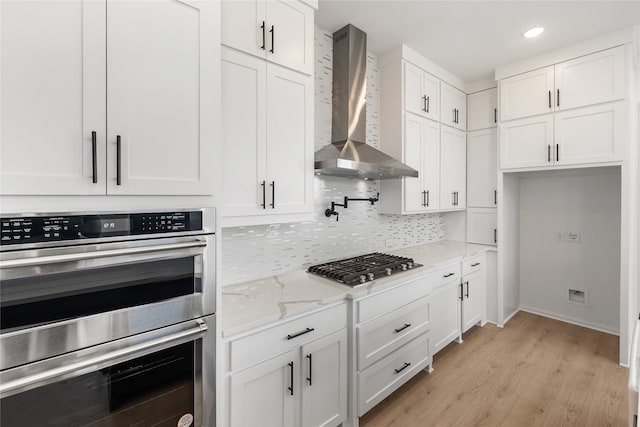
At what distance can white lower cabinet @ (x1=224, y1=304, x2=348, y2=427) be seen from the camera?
4.61ft

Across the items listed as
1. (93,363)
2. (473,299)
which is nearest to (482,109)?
(473,299)

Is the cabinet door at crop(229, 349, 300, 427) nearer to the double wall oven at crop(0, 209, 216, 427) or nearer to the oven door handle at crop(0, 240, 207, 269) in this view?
the double wall oven at crop(0, 209, 216, 427)

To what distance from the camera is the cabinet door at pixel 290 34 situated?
5.73 ft

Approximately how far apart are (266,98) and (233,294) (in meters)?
1.18

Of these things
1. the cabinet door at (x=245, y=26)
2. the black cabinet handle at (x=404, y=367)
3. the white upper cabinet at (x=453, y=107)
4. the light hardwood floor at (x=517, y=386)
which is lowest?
the light hardwood floor at (x=517, y=386)

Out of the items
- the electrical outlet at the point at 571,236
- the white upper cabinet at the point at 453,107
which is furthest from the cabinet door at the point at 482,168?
the electrical outlet at the point at 571,236

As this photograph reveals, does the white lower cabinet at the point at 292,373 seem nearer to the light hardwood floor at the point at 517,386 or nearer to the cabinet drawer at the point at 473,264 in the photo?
the light hardwood floor at the point at 517,386

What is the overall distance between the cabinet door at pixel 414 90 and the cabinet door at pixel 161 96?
80.0 inches

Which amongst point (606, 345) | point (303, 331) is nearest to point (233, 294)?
point (303, 331)

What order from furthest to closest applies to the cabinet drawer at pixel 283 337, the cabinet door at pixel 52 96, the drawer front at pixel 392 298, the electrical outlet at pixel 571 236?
the electrical outlet at pixel 571 236, the drawer front at pixel 392 298, the cabinet drawer at pixel 283 337, the cabinet door at pixel 52 96

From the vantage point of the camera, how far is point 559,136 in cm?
293

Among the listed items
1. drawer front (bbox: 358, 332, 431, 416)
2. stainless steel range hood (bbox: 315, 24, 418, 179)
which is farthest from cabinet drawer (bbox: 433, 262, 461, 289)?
stainless steel range hood (bbox: 315, 24, 418, 179)

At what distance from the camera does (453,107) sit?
3418 millimetres

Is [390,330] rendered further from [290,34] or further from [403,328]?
[290,34]
